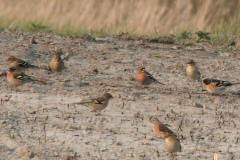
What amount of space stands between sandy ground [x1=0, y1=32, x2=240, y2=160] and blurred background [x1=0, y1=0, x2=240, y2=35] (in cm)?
369

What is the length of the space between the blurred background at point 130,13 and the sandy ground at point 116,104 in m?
3.69

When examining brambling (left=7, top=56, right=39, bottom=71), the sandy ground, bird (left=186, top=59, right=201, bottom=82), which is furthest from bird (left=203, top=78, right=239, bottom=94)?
brambling (left=7, top=56, right=39, bottom=71)

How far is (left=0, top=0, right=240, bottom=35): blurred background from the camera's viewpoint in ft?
58.4

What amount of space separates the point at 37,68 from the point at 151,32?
6.27 metres

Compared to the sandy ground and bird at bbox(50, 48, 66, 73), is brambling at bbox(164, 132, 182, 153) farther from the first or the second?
bird at bbox(50, 48, 66, 73)

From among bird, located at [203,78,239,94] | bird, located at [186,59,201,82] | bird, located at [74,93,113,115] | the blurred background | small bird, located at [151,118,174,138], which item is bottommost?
small bird, located at [151,118,174,138]

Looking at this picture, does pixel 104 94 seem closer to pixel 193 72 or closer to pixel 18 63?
pixel 193 72

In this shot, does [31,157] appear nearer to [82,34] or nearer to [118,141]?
[118,141]

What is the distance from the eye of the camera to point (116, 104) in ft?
30.0

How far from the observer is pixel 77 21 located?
18.1m

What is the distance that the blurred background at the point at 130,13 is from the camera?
58.4 feet

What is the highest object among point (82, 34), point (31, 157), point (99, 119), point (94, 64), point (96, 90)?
point (82, 34)

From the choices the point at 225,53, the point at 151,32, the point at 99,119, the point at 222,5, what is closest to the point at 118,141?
the point at 99,119

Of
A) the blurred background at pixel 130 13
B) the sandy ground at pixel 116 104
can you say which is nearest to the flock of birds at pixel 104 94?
the sandy ground at pixel 116 104
